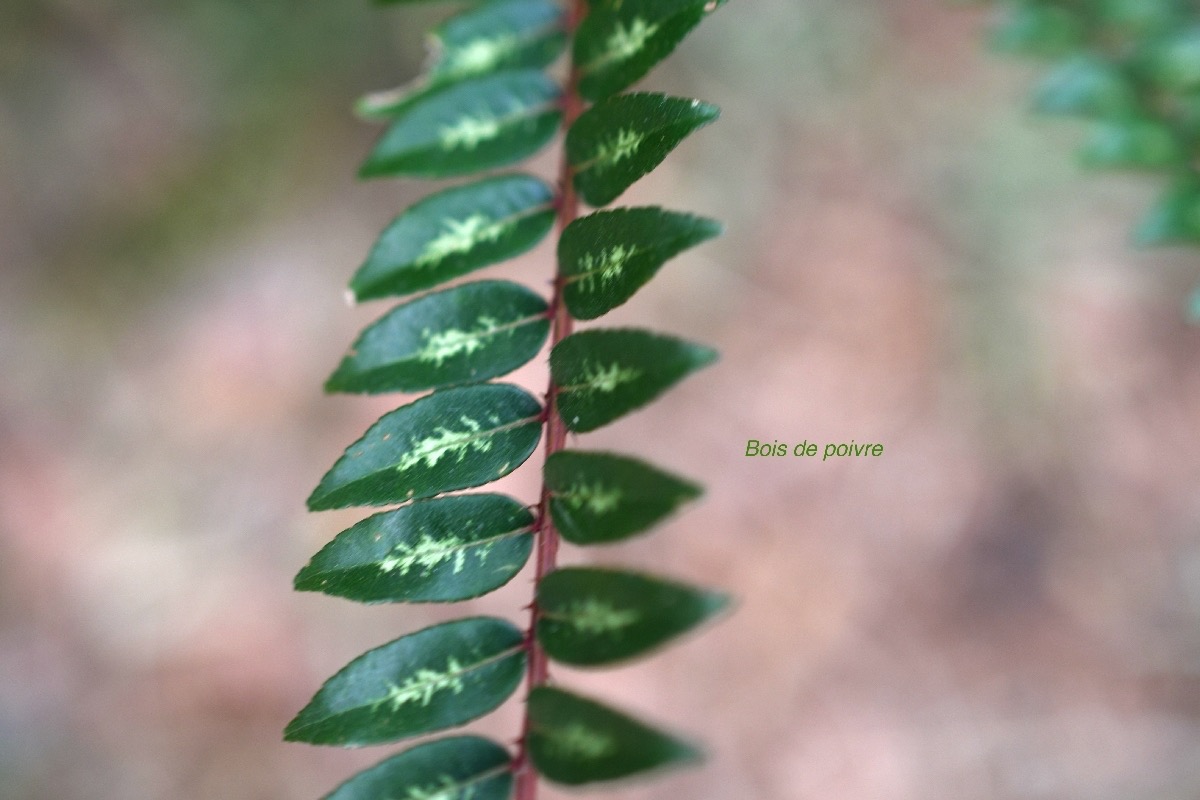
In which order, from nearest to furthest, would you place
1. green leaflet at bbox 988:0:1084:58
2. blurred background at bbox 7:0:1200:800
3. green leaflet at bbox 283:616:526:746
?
green leaflet at bbox 283:616:526:746 → green leaflet at bbox 988:0:1084:58 → blurred background at bbox 7:0:1200:800

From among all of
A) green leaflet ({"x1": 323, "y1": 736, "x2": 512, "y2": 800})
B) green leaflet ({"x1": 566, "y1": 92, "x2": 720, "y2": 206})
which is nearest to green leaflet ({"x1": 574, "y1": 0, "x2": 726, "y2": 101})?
green leaflet ({"x1": 566, "y1": 92, "x2": 720, "y2": 206})

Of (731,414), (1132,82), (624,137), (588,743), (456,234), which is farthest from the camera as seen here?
(731,414)

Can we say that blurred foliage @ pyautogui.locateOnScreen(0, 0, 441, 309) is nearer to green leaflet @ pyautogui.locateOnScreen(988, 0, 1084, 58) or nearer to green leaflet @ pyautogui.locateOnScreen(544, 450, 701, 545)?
green leaflet @ pyautogui.locateOnScreen(988, 0, 1084, 58)

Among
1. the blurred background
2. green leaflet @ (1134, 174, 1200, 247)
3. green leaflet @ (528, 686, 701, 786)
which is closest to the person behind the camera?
green leaflet @ (528, 686, 701, 786)

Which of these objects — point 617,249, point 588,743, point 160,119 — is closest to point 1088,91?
point 617,249

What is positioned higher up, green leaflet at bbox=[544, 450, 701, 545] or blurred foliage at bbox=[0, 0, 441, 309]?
blurred foliage at bbox=[0, 0, 441, 309]

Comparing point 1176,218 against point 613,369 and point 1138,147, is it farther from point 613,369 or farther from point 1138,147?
point 613,369

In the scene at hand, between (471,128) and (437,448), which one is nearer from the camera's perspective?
(437,448)

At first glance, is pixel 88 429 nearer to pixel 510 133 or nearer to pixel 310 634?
pixel 310 634
